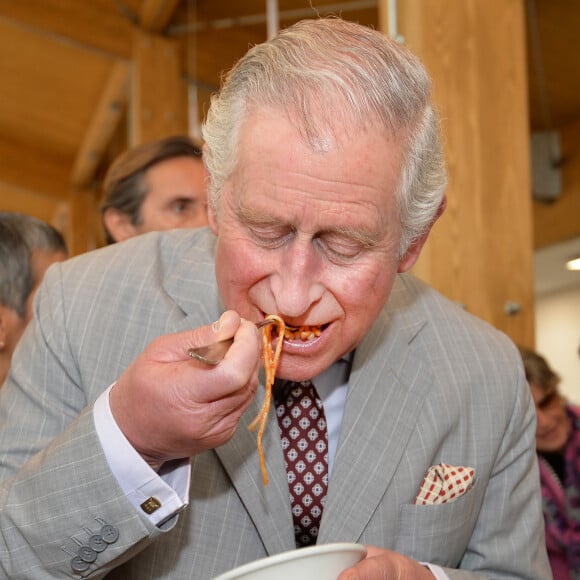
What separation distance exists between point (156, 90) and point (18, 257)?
15.6 ft

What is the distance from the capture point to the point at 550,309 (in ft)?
23.8

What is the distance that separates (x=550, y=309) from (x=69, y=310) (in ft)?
20.2

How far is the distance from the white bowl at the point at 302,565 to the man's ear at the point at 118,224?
254 cm

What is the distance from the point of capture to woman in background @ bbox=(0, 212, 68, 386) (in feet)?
8.60

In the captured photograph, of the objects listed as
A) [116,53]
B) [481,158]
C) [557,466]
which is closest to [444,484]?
[481,158]

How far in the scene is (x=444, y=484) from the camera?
1751 millimetres

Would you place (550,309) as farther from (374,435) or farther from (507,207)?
(374,435)

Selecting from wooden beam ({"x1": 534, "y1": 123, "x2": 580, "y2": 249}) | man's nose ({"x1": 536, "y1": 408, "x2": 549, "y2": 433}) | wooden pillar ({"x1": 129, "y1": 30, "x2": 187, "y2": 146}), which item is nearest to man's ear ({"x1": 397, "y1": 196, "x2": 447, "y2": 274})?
man's nose ({"x1": 536, "y1": 408, "x2": 549, "y2": 433})

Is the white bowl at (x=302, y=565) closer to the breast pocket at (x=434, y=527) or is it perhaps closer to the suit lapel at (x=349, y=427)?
the suit lapel at (x=349, y=427)

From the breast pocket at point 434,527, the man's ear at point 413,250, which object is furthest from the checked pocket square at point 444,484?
the man's ear at point 413,250

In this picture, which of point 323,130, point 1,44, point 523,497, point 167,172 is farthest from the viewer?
point 1,44

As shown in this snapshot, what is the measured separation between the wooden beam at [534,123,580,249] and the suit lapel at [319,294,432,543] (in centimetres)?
504

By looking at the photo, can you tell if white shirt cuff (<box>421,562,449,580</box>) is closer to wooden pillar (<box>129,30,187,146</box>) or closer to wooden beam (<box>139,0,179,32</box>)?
wooden pillar (<box>129,30,187,146</box>)

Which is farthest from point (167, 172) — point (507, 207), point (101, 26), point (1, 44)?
point (1, 44)
